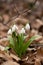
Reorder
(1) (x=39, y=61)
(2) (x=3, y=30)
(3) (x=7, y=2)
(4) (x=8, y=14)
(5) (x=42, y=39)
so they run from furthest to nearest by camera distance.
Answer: (3) (x=7, y=2) → (4) (x=8, y=14) → (2) (x=3, y=30) → (5) (x=42, y=39) → (1) (x=39, y=61)

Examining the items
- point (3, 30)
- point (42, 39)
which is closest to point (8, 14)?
point (3, 30)

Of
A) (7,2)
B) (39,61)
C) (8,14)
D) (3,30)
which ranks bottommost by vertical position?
(39,61)

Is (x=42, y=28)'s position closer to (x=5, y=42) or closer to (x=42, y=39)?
(x=42, y=39)

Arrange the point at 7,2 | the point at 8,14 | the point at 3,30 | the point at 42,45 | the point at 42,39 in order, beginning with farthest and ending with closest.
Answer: the point at 7,2
the point at 8,14
the point at 3,30
the point at 42,39
the point at 42,45

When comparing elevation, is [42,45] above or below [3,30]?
below

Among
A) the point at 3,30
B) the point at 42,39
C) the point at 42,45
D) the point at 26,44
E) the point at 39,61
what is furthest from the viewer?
the point at 3,30

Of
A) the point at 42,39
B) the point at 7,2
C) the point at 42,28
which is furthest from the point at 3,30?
the point at 7,2

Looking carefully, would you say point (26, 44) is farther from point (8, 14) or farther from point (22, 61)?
point (8, 14)

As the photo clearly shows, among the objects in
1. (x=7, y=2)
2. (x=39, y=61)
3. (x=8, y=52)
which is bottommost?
(x=39, y=61)

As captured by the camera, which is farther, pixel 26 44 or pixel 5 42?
pixel 5 42
